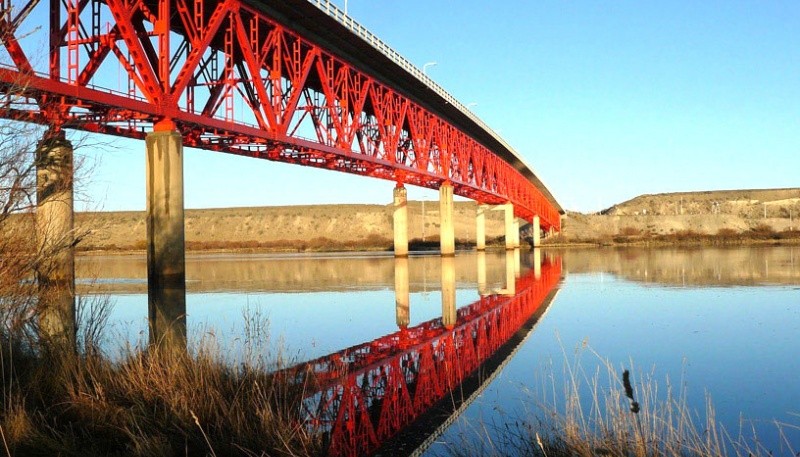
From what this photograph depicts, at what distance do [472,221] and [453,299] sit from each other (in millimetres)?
132120

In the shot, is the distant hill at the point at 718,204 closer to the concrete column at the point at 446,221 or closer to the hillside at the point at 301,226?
the hillside at the point at 301,226

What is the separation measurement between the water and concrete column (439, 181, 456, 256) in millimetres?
30697

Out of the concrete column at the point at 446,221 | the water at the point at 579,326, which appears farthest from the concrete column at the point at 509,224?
the water at the point at 579,326

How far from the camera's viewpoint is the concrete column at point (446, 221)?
61.9m

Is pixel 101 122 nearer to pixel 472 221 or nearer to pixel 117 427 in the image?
pixel 117 427

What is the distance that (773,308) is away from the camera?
17.9 metres

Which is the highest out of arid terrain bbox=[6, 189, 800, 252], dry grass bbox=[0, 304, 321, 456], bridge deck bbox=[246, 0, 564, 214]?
bridge deck bbox=[246, 0, 564, 214]

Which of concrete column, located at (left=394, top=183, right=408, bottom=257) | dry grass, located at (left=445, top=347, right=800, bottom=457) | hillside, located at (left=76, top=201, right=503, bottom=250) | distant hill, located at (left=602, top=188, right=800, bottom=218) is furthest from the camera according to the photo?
distant hill, located at (left=602, top=188, right=800, bottom=218)

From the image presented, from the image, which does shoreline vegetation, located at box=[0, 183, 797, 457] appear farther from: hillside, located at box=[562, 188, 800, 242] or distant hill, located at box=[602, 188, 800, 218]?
distant hill, located at box=[602, 188, 800, 218]

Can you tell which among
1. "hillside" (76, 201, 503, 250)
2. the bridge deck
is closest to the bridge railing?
the bridge deck

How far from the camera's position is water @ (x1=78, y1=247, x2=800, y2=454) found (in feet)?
28.9

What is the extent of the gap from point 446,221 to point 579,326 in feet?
160

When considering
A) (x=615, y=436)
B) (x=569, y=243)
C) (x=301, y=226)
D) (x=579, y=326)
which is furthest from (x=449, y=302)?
(x=301, y=226)

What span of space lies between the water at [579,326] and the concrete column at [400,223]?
27147mm
